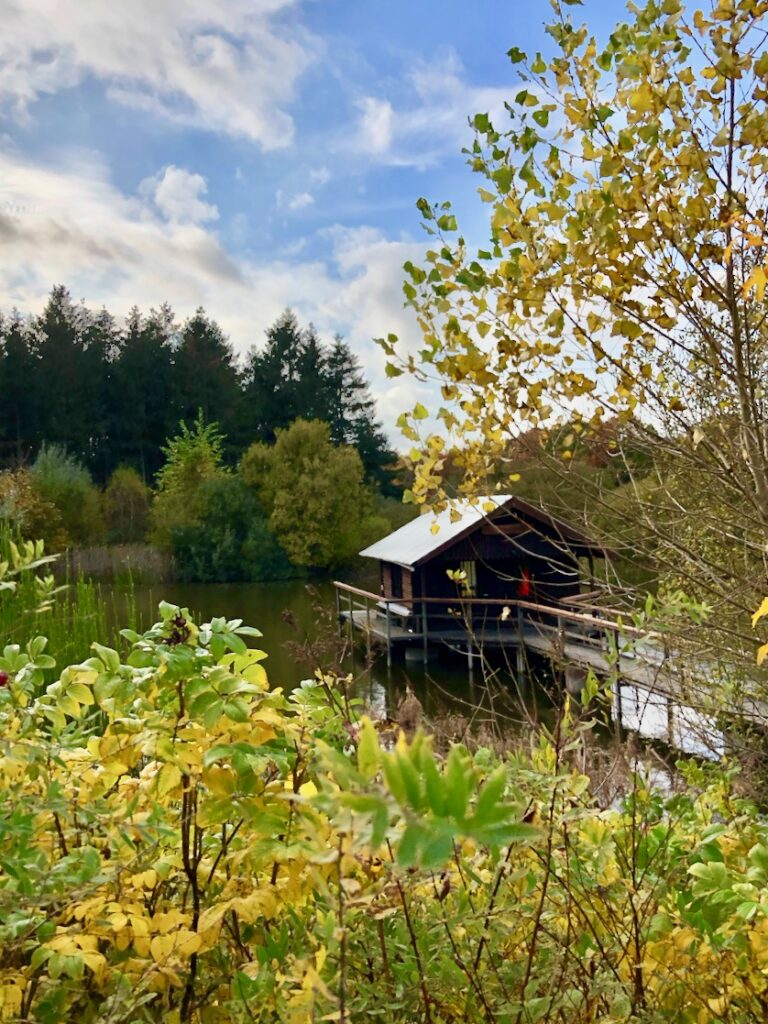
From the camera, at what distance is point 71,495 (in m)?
29.2

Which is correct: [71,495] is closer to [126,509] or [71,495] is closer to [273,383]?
[126,509]

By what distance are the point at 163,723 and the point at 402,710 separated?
3.42 ft

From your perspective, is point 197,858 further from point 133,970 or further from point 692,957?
point 692,957

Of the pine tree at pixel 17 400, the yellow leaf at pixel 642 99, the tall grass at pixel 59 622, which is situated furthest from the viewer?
the pine tree at pixel 17 400

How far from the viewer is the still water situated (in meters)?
10.8

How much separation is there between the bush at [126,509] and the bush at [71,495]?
5.49 feet

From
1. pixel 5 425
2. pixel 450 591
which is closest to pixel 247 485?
pixel 5 425

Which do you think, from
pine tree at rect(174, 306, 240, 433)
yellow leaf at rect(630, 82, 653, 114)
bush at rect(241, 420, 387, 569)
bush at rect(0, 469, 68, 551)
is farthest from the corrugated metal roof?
pine tree at rect(174, 306, 240, 433)

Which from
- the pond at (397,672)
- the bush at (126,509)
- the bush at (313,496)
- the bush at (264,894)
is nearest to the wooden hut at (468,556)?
the pond at (397,672)

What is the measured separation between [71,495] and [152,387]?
12754 millimetres

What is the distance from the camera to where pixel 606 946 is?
4.72 ft

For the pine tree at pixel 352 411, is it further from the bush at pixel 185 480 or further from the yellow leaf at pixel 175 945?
the yellow leaf at pixel 175 945

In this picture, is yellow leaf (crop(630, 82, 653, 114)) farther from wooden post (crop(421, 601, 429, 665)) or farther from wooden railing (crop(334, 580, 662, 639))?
wooden post (crop(421, 601, 429, 665))

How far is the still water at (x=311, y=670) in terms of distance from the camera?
10828 millimetres
